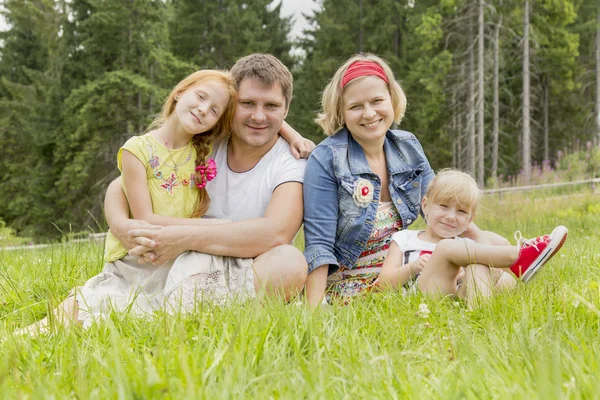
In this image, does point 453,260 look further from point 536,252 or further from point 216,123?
point 216,123

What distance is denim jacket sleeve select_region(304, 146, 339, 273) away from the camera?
132 inches

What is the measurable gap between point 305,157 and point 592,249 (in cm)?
232

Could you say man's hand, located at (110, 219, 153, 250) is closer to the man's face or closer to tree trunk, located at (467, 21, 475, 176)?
the man's face

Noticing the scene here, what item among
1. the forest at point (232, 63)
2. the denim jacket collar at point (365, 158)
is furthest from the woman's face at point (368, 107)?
the forest at point (232, 63)

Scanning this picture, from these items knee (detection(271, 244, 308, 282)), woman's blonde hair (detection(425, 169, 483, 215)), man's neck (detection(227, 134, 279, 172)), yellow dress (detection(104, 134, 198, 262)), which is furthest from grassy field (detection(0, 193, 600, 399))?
man's neck (detection(227, 134, 279, 172))

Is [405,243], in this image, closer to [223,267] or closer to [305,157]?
[305,157]

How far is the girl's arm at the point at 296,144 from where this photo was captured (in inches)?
138

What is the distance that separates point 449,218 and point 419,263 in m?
0.34

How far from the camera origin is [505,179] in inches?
1092

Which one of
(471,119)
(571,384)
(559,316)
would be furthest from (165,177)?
(471,119)

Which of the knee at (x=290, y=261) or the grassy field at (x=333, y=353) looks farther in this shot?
the knee at (x=290, y=261)

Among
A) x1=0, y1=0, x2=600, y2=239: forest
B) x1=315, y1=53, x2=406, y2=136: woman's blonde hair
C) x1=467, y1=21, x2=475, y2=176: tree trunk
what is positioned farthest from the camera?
x1=467, y1=21, x2=475, y2=176: tree trunk

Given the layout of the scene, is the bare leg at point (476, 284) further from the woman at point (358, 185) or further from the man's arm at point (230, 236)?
the man's arm at point (230, 236)

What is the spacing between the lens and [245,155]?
138 inches
